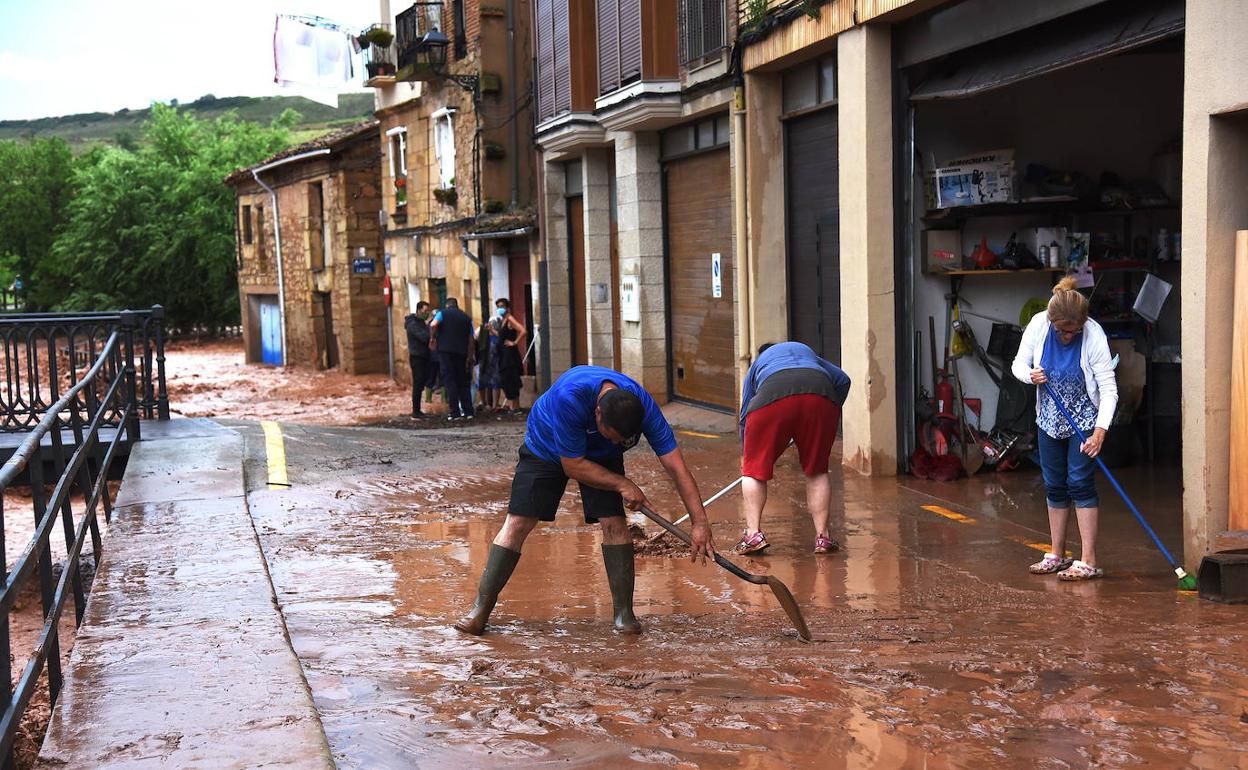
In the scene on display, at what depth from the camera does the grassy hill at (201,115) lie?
133 metres

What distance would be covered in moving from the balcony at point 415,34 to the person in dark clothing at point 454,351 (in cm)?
744

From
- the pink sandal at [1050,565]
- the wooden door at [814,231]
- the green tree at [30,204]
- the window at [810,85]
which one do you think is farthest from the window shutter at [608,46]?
the green tree at [30,204]

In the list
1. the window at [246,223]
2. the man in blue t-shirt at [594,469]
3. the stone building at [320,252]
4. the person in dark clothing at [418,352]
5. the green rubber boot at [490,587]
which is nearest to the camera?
the man in blue t-shirt at [594,469]

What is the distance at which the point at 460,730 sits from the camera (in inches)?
185

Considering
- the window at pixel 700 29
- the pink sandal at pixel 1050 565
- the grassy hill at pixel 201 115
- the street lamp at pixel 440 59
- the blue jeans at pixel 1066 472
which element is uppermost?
the grassy hill at pixel 201 115

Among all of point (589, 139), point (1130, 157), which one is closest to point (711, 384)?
point (589, 139)

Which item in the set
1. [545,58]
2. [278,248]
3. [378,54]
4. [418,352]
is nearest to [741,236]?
[545,58]

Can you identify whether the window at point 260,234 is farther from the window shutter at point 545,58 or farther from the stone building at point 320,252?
the window shutter at point 545,58

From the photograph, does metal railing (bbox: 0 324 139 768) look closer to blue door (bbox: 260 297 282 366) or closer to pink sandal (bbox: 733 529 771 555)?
pink sandal (bbox: 733 529 771 555)

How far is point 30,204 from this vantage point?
63.9 metres

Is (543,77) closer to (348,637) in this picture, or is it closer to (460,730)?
(348,637)

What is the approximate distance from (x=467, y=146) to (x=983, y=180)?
15.4m

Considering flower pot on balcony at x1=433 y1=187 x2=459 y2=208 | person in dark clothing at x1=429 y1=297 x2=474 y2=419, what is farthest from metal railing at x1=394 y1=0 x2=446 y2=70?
person in dark clothing at x1=429 y1=297 x2=474 y2=419

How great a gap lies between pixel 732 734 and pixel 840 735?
1.21 feet
